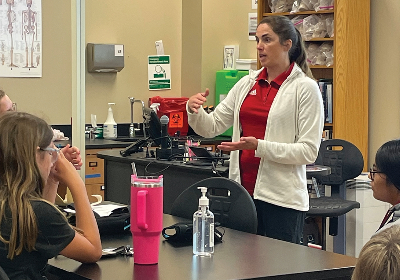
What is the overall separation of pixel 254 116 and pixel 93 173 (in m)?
2.69

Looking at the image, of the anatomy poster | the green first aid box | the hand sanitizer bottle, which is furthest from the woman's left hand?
the green first aid box

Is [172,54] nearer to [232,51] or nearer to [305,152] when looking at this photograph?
[232,51]

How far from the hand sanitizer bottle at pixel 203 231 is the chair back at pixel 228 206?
0.44 metres

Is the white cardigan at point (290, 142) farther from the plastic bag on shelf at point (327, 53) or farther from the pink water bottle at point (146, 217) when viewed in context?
the plastic bag on shelf at point (327, 53)

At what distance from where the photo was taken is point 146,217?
1920mm

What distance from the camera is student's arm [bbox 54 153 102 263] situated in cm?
192

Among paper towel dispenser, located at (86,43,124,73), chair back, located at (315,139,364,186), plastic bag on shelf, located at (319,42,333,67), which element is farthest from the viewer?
paper towel dispenser, located at (86,43,124,73)

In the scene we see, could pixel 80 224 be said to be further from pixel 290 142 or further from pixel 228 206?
pixel 290 142

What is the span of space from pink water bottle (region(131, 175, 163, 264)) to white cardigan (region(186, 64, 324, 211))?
1.11 meters

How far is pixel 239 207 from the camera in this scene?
2.62 meters

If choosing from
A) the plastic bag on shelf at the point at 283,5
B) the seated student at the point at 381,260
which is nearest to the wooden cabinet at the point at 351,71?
the plastic bag on shelf at the point at 283,5

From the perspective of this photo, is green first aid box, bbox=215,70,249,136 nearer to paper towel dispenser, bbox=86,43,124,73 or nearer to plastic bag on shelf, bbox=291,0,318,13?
paper towel dispenser, bbox=86,43,124,73

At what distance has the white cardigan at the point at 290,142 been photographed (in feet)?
9.75

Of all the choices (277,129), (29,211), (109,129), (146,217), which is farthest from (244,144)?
(109,129)
